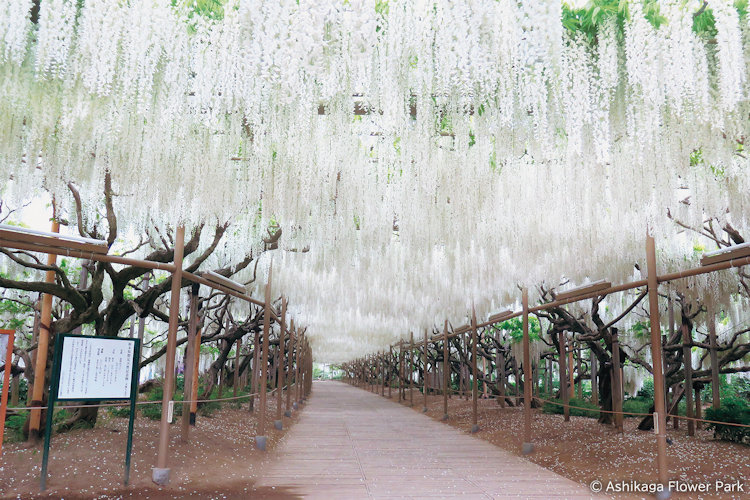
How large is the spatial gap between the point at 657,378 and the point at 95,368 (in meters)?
5.41

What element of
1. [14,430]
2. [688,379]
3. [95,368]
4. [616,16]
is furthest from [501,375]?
[616,16]

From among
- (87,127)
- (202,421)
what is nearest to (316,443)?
(202,421)

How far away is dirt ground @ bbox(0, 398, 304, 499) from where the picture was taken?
4.61 m

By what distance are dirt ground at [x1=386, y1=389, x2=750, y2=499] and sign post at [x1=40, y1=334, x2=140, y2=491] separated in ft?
15.8

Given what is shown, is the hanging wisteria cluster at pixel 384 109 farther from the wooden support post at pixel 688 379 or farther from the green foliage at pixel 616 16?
the wooden support post at pixel 688 379

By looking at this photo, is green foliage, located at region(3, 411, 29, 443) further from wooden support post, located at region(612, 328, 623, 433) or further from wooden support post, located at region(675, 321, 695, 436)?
wooden support post, located at region(675, 321, 695, 436)

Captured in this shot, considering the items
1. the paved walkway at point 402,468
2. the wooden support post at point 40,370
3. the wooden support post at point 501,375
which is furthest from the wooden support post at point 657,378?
the wooden support post at point 501,375

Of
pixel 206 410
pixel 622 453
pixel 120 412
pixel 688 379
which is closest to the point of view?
pixel 622 453

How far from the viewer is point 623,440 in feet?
24.0

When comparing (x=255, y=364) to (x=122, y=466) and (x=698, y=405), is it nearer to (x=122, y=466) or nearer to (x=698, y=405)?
(x=122, y=466)

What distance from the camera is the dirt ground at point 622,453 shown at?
5.41 metres

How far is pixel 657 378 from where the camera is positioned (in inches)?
206

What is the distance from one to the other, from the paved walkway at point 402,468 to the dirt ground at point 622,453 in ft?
1.13

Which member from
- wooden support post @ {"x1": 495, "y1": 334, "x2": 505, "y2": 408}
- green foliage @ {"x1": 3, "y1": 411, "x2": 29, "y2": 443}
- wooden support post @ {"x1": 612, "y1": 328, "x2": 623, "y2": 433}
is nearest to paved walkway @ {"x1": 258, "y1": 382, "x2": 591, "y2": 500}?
wooden support post @ {"x1": 612, "y1": 328, "x2": 623, "y2": 433}
